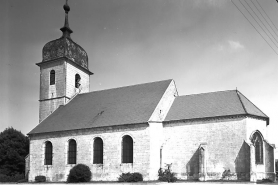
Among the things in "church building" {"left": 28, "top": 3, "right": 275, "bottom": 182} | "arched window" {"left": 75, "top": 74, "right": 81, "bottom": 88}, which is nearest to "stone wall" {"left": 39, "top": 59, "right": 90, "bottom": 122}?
"arched window" {"left": 75, "top": 74, "right": 81, "bottom": 88}

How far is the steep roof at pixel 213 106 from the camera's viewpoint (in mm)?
26786

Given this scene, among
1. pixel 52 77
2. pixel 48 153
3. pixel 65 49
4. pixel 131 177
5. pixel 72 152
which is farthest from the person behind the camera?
pixel 52 77

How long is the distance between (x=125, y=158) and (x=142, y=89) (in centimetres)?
784

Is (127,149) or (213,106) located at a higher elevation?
(213,106)

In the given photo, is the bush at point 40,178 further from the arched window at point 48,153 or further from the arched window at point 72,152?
the arched window at point 72,152

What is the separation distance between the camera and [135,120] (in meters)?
27.8

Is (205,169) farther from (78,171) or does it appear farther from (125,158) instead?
(78,171)

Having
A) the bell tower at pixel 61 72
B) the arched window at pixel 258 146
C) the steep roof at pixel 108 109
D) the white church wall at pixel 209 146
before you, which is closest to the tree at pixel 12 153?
the bell tower at pixel 61 72

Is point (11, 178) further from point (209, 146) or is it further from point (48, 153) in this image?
point (209, 146)

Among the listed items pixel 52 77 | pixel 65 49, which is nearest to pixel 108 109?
pixel 52 77

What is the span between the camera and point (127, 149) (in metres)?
27.9

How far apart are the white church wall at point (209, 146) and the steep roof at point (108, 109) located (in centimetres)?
284

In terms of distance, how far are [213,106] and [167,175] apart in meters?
7.19

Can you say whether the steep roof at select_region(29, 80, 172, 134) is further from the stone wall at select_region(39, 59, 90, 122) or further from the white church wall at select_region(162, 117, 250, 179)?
the white church wall at select_region(162, 117, 250, 179)
